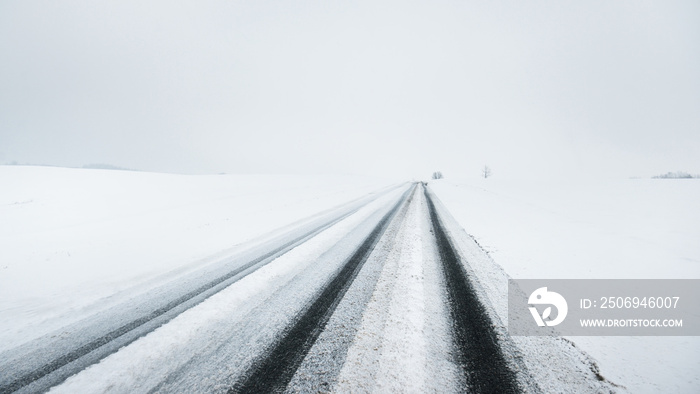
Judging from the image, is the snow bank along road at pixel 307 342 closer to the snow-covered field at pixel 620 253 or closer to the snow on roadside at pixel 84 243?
the snow-covered field at pixel 620 253

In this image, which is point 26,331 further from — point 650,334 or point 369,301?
point 650,334

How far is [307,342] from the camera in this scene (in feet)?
8.92

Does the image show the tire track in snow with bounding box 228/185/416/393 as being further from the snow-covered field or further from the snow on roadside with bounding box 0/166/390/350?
the snow on roadside with bounding box 0/166/390/350

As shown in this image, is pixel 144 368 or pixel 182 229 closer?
pixel 144 368

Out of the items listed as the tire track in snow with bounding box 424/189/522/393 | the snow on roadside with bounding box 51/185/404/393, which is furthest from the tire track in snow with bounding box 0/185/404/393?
the tire track in snow with bounding box 424/189/522/393

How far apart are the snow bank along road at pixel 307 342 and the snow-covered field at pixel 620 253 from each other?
43 centimetres

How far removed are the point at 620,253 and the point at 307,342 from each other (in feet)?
24.1

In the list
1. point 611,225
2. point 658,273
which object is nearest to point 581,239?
point 658,273

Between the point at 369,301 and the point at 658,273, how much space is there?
545cm

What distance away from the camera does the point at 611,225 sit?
9062 millimetres

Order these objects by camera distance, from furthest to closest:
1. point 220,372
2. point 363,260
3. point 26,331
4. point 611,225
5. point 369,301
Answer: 1. point 611,225
2. point 363,260
3. point 369,301
4. point 26,331
5. point 220,372

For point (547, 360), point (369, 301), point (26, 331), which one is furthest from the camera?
point (369, 301)

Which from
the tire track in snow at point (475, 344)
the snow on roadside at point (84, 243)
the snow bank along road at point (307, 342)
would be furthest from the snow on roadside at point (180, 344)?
the tire track in snow at point (475, 344)

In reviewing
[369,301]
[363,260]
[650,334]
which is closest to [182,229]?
[363,260]
